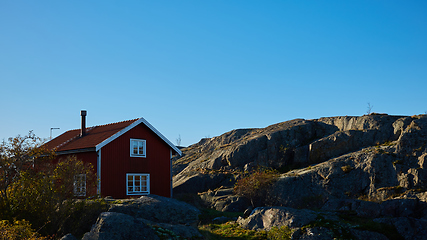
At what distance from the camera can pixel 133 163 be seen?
1070 inches

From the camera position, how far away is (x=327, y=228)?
1508cm

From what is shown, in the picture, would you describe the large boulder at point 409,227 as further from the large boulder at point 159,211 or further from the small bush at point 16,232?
the small bush at point 16,232

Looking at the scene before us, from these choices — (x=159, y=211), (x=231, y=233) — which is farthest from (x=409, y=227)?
(x=159, y=211)

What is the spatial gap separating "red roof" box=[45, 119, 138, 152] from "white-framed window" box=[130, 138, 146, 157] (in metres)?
1.39

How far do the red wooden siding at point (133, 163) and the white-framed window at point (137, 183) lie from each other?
28 cm

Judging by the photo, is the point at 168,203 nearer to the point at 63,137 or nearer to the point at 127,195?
the point at 127,195

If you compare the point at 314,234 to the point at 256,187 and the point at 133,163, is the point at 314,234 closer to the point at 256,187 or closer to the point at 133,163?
the point at 256,187

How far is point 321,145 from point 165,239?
80.1 feet

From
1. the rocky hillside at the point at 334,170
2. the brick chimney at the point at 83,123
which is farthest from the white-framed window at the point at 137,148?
the rocky hillside at the point at 334,170

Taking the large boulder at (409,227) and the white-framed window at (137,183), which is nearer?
the large boulder at (409,227)

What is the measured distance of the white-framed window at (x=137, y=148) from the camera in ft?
89.6

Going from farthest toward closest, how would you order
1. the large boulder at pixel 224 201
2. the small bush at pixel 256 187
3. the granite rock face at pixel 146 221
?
the large boulder at pixel 224 201 → the small bush at pixel 256 187 → the granite rock face at pixel 146 221

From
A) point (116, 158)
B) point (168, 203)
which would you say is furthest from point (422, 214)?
point (116, 158)

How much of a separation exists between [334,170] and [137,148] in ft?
49.7
